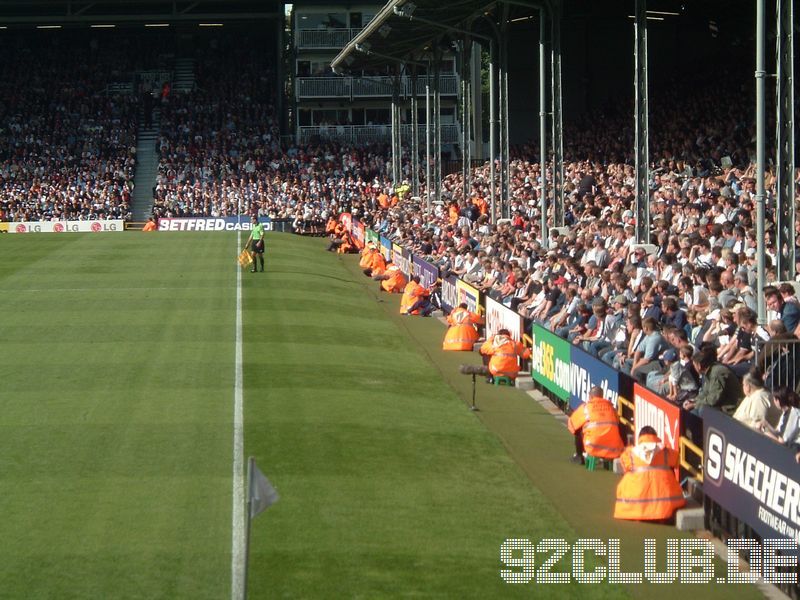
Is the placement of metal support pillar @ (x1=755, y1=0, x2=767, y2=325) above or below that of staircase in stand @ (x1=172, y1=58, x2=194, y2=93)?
below

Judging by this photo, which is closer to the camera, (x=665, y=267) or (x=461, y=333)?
(x=665, y=267)

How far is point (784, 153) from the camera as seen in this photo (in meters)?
20.4

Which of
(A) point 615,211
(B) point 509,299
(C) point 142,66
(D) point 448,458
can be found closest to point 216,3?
(C) point 142,66

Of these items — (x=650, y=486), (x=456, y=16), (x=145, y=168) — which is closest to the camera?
(x=650, y=486)

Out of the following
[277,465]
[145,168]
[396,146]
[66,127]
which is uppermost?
[66,127]

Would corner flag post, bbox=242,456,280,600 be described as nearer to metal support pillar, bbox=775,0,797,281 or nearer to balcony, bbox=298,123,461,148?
metal support pillar, bbox=775,0,797,281

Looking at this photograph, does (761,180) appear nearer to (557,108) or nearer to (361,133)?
(557,108)

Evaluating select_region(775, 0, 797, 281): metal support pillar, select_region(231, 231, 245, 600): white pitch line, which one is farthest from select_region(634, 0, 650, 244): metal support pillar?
select_region(231, 231, 245, 600): white pitch line

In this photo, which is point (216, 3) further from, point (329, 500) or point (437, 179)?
point (329, 500)

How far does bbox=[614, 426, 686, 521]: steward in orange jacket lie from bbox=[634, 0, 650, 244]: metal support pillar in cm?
1329

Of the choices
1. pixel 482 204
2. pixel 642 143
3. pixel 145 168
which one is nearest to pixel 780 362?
pixel 642 143

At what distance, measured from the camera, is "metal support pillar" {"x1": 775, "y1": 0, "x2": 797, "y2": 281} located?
20.0 m

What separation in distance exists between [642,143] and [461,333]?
571 cm

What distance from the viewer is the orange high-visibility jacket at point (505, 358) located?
24109 mm
